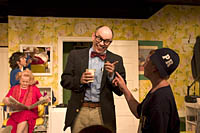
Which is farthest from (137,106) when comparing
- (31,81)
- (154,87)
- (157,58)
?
(31,81)

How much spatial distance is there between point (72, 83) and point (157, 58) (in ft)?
1.91

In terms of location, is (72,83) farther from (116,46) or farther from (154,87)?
(116,46)

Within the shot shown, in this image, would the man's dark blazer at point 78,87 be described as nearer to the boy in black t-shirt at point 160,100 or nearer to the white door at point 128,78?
the boy in black t-shirt at point 160,100

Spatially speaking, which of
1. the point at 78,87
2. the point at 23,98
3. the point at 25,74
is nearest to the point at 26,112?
the point at 23,98

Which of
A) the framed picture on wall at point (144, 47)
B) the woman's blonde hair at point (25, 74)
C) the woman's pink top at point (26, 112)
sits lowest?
the woman's pink top at point (26, 112)

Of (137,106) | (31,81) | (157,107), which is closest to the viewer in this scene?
(157,107)

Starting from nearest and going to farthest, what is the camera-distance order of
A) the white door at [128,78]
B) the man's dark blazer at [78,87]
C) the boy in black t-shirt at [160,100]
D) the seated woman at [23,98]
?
the boy in black t-shirt at [160,100]
the man's dark blazer at [78,87]
the seated woman at [23,98]
the white door at [128,78]

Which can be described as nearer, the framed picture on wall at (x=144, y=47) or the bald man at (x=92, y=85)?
the bald man at (x=92, y=85)

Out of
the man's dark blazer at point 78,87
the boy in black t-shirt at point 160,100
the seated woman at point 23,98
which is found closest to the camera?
the boy in black t-shirt at point 160,100

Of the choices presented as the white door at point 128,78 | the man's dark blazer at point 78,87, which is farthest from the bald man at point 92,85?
the white door at point 128,78

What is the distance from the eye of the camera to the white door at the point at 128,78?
3055 millimetres

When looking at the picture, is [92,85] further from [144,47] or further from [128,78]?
[128,78]

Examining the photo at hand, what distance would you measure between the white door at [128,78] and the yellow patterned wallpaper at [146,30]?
0.34 feet

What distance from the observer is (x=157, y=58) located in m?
1.27
